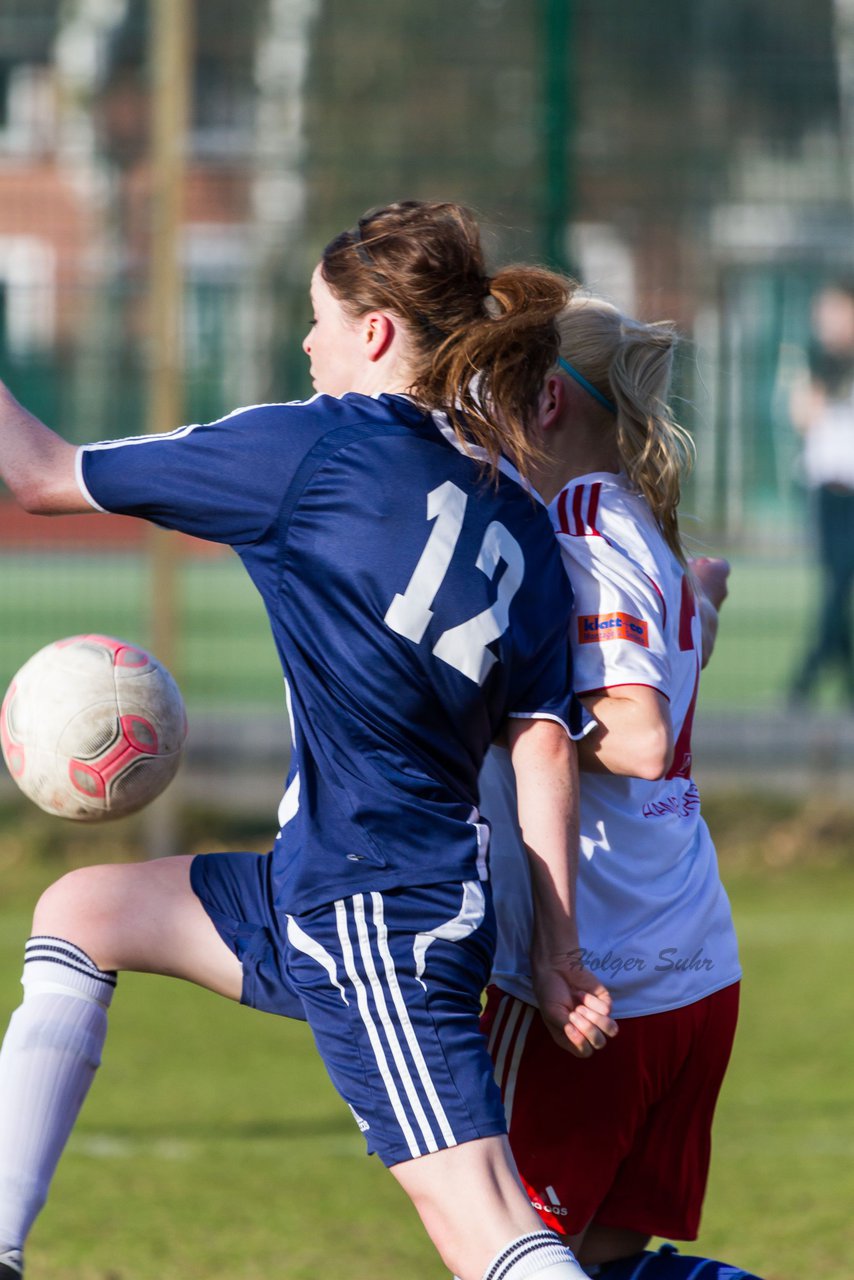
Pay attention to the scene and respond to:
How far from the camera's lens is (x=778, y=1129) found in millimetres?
4887

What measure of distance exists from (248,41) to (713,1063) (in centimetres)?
623

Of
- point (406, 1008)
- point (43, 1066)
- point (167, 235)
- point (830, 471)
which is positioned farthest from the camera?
point (830, 471)

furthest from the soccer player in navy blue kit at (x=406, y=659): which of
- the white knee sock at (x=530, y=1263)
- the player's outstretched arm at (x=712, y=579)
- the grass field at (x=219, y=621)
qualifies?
the grass field at (x=219, y=621)

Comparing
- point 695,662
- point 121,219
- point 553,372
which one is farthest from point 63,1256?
point 121,219

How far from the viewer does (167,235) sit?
754cm

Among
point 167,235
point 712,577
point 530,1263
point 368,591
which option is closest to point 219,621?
point 167,235

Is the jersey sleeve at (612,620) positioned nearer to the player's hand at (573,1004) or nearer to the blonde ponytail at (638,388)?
the blonde ponytail at (638,388)

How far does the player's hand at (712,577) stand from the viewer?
3.23 metres

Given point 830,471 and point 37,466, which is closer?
point 37,466

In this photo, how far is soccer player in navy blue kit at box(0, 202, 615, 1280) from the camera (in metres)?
2.45

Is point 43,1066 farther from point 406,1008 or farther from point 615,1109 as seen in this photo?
point 615,1109

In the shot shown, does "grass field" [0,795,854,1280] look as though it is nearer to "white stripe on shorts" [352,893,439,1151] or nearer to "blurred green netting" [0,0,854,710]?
"white stripe on shorts" [352,893,439,1151]

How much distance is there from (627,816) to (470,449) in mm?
630

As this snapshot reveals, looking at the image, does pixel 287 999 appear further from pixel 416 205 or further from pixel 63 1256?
pixel 63 1256
